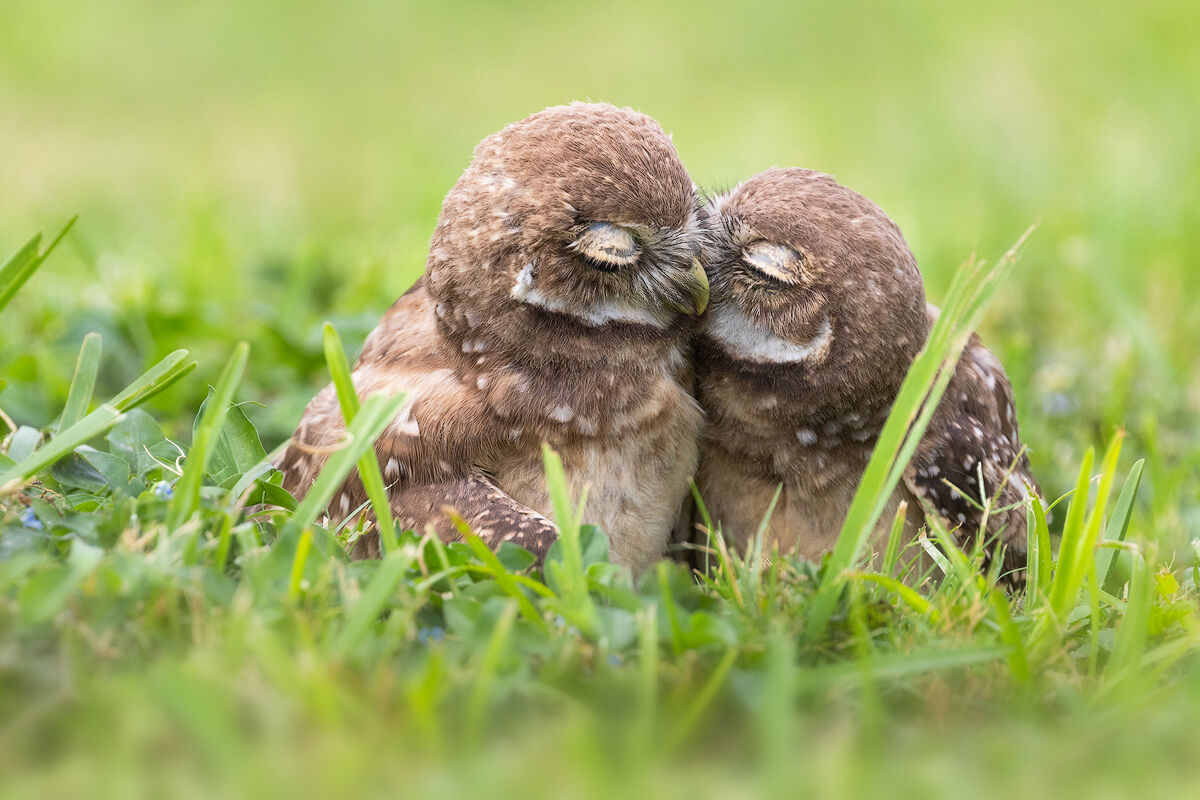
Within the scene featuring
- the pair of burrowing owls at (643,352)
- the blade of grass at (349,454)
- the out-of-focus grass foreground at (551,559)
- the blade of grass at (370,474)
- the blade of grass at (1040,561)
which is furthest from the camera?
the pair of burrowing owls at (643,352)

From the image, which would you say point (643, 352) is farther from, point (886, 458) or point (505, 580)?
point (505, 580)

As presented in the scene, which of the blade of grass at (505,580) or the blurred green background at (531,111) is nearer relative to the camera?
the blade of grass at (505,580)

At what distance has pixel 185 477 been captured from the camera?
8.18 feet

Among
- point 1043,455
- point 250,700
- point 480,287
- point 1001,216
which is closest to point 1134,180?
point 1001,216

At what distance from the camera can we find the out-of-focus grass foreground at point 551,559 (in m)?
1.98

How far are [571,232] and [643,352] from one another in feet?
1.26

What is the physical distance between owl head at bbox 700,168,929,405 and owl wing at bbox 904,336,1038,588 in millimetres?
256

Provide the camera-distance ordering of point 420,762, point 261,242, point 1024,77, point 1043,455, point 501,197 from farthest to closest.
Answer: point 1024,77 < point 261,242 < point 1043,455 < point 501,197 < point 420,762

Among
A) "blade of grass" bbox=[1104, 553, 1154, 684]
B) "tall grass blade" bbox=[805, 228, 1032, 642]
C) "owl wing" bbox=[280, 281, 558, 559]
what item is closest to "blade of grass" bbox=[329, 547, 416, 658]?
"owl wing" bbox=[280, 281, 558, 559]

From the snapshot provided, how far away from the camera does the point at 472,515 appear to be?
2951 mm

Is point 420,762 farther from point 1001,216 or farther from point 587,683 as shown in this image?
point 1001,216

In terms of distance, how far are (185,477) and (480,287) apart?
907 mm

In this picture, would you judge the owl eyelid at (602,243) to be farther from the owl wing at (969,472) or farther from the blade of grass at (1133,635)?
the blade of grass at (1133,635)

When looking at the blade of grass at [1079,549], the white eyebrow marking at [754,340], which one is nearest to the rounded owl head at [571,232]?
the white eyebrow marking at [754,340]
